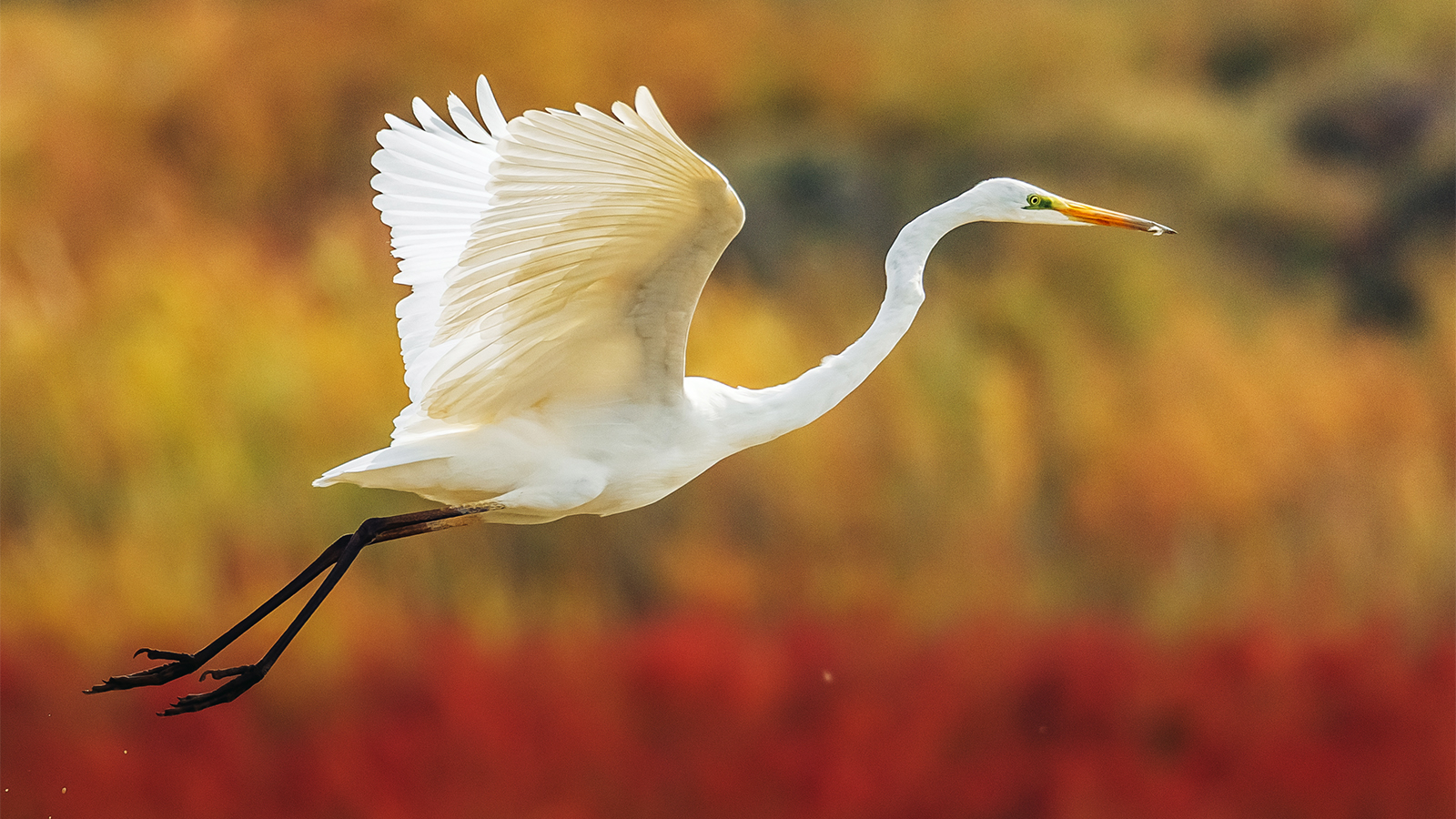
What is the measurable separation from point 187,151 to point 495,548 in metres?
2.49

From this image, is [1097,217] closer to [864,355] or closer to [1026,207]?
[1026,207]

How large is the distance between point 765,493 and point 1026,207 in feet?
9.70

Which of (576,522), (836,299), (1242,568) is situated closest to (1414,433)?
(1242,568)

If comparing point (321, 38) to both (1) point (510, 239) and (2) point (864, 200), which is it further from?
(1) point (510, 239)

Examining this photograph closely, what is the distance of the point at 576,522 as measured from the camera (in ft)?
17.7

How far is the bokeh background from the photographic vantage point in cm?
538

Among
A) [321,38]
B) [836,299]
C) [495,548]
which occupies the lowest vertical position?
[495,548]

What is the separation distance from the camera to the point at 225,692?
107 inches

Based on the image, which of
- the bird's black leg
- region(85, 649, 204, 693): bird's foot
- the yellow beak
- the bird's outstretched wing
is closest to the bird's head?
the yellow beak

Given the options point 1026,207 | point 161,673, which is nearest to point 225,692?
point 161,673

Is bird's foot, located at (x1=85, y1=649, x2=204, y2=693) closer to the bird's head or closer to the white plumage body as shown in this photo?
the white plumage body

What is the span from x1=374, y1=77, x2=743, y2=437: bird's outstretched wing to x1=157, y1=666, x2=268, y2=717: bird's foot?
0.46m

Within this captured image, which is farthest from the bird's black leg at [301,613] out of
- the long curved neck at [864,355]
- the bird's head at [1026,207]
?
the bird's head at [1026,207]

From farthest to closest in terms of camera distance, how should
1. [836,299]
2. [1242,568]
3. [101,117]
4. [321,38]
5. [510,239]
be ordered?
[321,38] < [101,117] < [836,299] < [1242,568] < [510,239]
